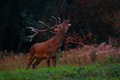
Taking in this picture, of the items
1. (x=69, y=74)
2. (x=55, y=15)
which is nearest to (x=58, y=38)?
(x=69, y=74)

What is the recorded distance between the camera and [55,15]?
109 ft

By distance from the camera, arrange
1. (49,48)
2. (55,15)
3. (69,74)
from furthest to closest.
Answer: (55,15)
(49,48)
(69,74)

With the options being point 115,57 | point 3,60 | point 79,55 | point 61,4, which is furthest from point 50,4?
point 115,57

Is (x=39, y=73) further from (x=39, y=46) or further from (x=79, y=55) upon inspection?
(x=79, y=55)

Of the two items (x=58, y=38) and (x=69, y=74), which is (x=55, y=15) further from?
(x=69, y=74)

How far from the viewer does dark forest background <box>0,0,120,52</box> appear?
93.8 feet

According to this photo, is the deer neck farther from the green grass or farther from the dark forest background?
the dark forest background

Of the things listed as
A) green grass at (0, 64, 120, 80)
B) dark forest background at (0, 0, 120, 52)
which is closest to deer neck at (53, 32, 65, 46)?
green grass at (0, 64, 120, 80)

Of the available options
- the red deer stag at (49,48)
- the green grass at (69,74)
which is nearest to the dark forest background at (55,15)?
the red deer stag at (49,48)

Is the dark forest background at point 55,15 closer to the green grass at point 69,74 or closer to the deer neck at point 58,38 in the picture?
the deer neck at point 58,38

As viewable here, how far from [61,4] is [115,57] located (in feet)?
56.0

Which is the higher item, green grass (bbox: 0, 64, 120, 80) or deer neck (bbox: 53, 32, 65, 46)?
deer neck (bbox: 53, 32, 65, 46)

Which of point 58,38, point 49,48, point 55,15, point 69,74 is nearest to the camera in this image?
point 69,74

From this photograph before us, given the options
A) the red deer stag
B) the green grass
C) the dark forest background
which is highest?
the dark forest background
